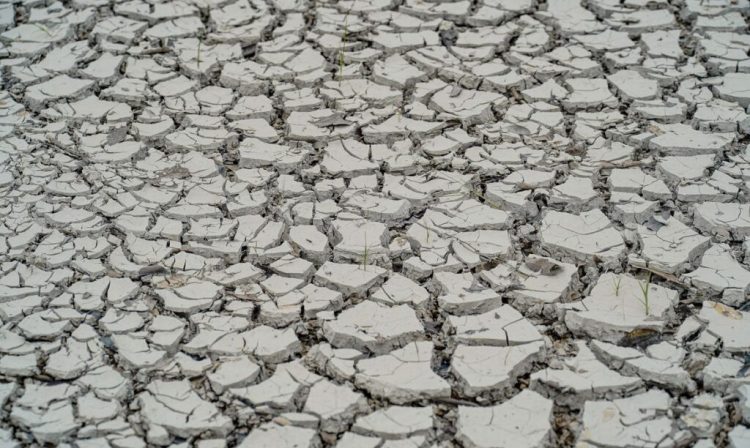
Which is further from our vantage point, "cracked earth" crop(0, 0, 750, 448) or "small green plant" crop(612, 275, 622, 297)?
"small green plant" crop(612, 275, 622, 297)

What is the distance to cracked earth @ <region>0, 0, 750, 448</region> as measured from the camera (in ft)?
6.47

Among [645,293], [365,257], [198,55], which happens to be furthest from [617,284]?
[198,55]

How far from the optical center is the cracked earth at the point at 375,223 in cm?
197

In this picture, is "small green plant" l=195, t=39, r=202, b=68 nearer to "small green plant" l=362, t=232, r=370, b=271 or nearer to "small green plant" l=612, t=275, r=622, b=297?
"small green plant" l=362, t=232, r=370, b=271

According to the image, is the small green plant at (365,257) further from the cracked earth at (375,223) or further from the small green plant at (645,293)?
the small green plant at (645,293)

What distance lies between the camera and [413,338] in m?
2.15

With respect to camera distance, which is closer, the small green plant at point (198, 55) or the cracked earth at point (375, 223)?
the cracked earth at point (375, 223)

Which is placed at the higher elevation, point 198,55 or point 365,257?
point 198,55

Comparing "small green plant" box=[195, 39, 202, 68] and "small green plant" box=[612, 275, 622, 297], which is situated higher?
"small green plant" box=[195, 39, 202, 68]

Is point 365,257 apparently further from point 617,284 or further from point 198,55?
point 198,55

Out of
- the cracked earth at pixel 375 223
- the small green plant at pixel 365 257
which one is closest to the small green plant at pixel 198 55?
the cracked earth at pixel 375 223

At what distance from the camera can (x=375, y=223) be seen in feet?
8.34

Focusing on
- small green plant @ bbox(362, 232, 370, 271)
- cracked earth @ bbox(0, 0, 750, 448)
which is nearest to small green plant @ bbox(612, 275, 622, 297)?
cracked earth @ bbox(0, 0, 750, 448)

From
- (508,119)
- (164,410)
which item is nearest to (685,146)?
(508,119)
